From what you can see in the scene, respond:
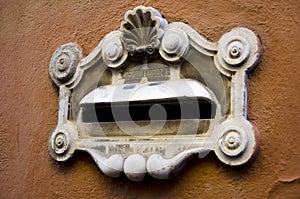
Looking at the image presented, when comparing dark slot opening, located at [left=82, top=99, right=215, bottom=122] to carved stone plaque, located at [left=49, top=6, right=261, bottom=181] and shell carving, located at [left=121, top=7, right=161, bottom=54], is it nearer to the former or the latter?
carved stone plaque, located at [left=49, top=6, right=261, bottom=181]

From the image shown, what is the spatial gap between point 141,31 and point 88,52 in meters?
0.18

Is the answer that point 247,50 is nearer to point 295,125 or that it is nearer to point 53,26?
point 295,125

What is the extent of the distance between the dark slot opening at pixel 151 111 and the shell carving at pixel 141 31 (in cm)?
12

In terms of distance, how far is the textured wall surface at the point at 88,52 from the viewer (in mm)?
879

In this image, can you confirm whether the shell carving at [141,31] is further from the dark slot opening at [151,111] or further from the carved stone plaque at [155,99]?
the dark slot opening at [151,111]

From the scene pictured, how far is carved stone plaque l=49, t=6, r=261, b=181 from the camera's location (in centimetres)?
91

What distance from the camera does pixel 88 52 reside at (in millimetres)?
1130

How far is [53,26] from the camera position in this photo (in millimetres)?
1207

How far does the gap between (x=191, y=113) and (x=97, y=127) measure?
0.76 feet

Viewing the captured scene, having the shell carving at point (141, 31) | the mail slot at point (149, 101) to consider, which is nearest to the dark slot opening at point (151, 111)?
the mail slot at point (149, 101)

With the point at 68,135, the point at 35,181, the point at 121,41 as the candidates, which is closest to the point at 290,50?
the point at 121,41

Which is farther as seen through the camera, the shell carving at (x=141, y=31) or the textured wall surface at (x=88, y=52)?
the shell carving at (x=141, y=31)

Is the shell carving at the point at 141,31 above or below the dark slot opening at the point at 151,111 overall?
above

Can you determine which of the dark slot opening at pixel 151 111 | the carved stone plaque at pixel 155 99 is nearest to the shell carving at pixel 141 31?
the carved stone plaque at pixel 155 99
